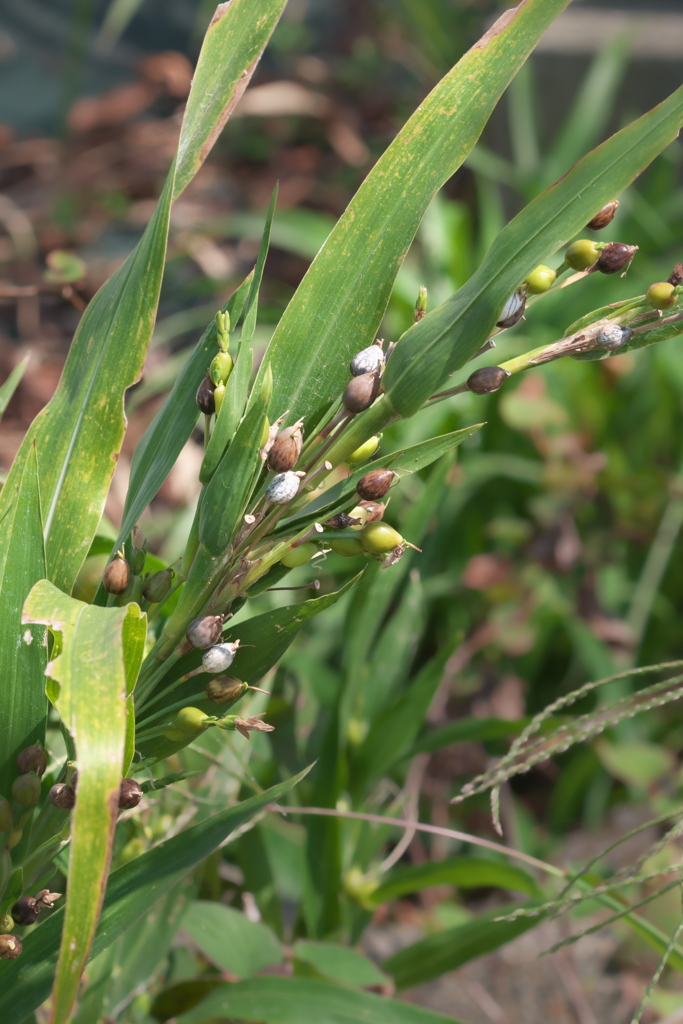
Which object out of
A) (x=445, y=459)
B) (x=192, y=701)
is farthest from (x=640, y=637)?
(x=192, y=701)

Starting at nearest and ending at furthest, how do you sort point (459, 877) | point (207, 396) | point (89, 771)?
point (89, 771), point (207, 396), point (459, 877)

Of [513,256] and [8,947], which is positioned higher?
[513,256]

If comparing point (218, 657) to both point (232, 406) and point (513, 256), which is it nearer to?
point (232, 406)

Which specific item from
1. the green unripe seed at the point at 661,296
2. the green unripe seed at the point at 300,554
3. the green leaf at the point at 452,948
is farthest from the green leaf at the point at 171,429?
the green leaf at the point at 452,948

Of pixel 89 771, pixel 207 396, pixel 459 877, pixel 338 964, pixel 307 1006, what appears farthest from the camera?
pixel 459 877

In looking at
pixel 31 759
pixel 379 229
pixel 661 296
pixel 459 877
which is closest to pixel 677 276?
pixel 661 296

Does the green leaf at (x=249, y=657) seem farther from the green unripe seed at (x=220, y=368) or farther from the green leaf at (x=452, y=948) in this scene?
the green leaf at (x=452, y=948)
